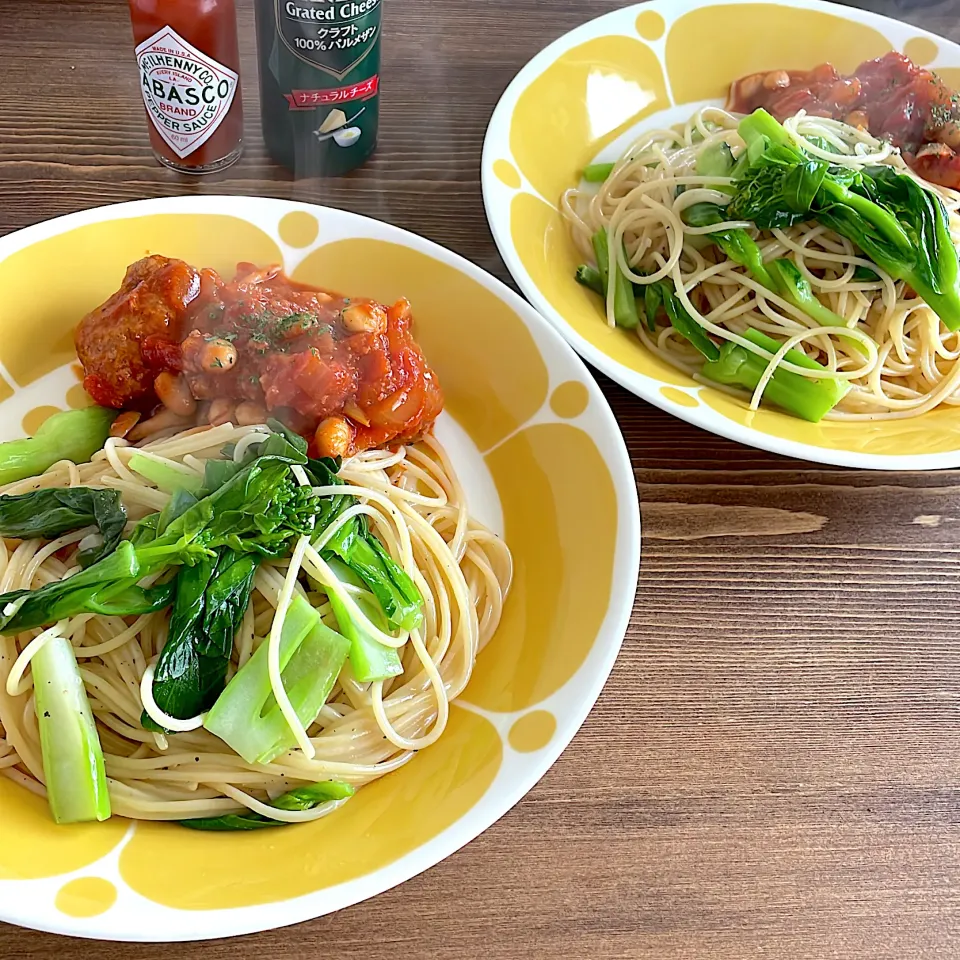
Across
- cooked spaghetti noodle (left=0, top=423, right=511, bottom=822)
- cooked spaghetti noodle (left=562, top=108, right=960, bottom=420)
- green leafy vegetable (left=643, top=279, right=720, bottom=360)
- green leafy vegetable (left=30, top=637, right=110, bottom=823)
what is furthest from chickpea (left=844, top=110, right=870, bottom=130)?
green leafy vegetable (left=30, top=637, right=110, bottom=823)

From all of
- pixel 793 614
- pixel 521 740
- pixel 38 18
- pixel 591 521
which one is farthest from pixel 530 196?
pixel 38 18

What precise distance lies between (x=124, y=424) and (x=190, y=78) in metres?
1.08

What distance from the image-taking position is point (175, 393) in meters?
2.32

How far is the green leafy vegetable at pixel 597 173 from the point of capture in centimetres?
315

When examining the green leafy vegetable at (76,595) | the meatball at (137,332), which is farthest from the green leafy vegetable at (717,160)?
the green leafy vegetable at (76,595)

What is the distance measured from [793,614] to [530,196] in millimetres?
1479

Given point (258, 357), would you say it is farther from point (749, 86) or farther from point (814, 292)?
point (749, 86)

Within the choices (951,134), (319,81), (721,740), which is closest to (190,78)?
(319,81)

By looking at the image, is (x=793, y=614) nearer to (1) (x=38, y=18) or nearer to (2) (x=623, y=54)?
(2) (x=623, y=54)

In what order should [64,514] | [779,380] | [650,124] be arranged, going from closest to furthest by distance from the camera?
[64,514], [779,380], [650,124]

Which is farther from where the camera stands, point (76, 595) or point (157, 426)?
point (157, 426)

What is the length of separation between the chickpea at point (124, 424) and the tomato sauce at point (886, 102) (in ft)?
7.92

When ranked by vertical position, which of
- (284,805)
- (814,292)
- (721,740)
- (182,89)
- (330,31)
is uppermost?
(330,31)

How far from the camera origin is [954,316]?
267 centimetres
